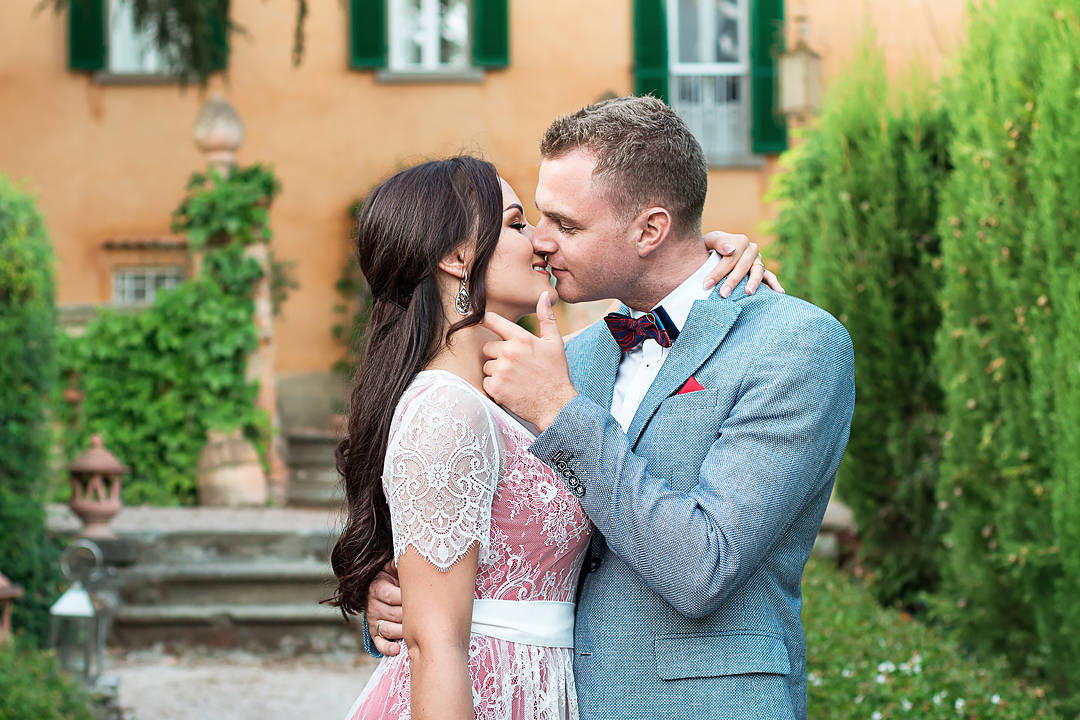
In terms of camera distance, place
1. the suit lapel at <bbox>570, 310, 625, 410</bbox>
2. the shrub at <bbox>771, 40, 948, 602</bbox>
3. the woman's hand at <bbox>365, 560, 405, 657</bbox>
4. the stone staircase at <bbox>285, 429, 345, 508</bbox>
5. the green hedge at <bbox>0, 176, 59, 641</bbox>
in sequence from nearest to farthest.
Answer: the woman's hand at <bbox>365, 560, 405, 657</bbox> < the suit lapel at <bbox>570, 310, 625, 410</bbox> < the green hedge at <bbox>0, 176, 59, 641</bbox> < the shrub at <bbox>771, 40, 948, 602</bbox> < the stone staircase at <bbox>285, 429, 345, 508</bbox>

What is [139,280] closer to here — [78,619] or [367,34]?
[367,34]

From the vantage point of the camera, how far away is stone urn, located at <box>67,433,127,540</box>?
23.2ft

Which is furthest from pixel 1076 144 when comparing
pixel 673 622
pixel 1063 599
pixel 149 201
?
pixel 149 201

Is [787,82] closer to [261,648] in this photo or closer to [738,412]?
[261,648]

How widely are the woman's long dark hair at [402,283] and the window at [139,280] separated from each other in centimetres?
1067

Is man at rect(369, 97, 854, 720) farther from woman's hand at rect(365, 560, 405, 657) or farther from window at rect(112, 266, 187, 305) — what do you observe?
window at rect(112, 266, 187, 305)

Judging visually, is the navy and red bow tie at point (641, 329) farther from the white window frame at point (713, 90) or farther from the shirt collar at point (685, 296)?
the white window frame at point (713, 90)

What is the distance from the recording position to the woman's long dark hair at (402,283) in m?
2.44

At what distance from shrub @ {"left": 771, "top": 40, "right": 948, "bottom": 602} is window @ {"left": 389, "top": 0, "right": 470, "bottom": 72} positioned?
22.8 ft

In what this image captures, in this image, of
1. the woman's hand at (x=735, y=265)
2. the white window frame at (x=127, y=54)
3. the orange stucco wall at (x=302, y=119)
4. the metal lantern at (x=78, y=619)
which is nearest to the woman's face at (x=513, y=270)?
the woman's hand at (x=735, y=265)

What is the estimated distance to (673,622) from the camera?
2354 millimetres

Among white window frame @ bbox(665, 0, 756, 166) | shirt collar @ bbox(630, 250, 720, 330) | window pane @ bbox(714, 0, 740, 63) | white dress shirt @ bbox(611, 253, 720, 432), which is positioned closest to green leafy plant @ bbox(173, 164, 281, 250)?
white window frame @ bbox(665, 0, 756, 166)

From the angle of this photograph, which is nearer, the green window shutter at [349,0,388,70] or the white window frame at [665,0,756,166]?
the green window shutter at [349,0,388,70]

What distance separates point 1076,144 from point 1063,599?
157cm
